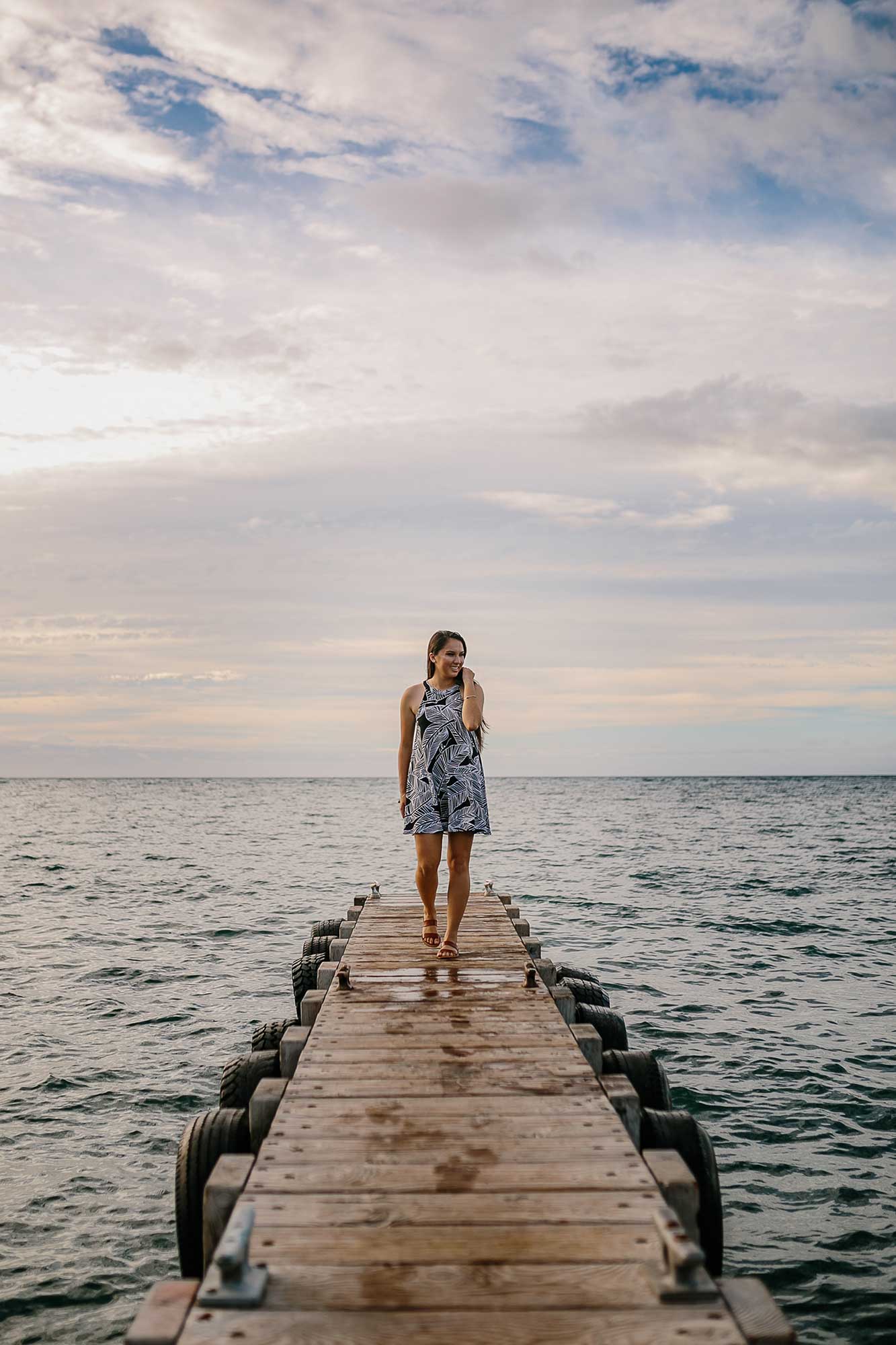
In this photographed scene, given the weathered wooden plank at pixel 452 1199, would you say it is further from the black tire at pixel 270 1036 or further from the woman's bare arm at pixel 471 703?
the woman's bare arm at pixel 471 703

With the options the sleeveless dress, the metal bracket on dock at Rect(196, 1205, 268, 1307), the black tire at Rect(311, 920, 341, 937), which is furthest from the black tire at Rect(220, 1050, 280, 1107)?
the black tire at Rect(311, 920, 341, 937)

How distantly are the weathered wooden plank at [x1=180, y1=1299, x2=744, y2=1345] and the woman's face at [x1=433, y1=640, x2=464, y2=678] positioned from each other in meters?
5.50

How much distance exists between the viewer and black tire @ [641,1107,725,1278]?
5.77m

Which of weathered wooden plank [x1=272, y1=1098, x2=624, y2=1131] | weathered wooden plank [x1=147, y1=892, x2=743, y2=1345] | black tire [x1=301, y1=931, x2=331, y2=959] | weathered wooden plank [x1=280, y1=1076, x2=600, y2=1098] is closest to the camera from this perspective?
weathered wooden plank [x1=147, y1=892, x2=743, y2=1345]

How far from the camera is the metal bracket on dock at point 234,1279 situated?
140 inches

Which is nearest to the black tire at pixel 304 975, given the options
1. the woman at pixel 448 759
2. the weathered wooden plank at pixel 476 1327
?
the woman at pixel 448 759

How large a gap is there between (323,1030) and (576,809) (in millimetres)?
77995

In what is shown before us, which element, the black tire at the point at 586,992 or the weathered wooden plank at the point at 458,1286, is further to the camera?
the black tire at the point at 586,992

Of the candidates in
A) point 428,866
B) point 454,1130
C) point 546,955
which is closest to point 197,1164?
point 454,1130

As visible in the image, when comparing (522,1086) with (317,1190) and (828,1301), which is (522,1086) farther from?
(828,1301)

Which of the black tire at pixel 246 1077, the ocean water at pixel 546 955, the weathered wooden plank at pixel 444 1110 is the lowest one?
the ocean water at pixel 546 955

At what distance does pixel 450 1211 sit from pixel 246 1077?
3399mm

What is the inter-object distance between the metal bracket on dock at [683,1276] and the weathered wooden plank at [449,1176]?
797mm

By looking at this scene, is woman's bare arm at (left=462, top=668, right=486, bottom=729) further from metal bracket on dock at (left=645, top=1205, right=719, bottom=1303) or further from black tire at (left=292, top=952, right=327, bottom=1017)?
metal bracket on dock at (left=645, top=1205, right=719, bottom=1303)
